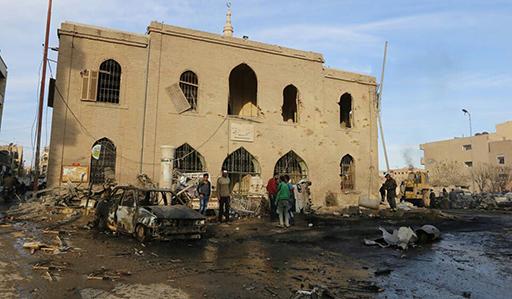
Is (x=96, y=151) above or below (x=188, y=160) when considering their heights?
above

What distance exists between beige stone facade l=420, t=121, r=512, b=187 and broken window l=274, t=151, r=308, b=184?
37.1m

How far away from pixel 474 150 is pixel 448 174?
4.80 m

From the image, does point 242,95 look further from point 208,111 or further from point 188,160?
point 188,160

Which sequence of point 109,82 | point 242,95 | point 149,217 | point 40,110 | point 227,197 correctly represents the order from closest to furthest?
point 149,217 → point 227,197 → point 40,110 → point 109,82 → point 242,95

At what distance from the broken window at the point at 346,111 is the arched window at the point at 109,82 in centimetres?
1327

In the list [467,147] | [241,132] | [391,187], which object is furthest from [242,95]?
[467,147]

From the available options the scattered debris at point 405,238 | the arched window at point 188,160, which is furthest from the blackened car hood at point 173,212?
the arched window at point 188,160

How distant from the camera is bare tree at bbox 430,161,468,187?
165ft

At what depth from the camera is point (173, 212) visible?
396 inches

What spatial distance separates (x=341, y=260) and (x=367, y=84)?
61.8 ft

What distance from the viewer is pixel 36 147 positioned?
16.8 metres

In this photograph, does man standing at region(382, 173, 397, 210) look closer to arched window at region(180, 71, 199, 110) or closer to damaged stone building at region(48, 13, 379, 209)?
damaged stone building at region(48, 13, 379, 209)

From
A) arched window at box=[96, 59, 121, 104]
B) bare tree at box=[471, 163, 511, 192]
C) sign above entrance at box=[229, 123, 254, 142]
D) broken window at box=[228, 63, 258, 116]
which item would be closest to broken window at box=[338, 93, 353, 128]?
broken window at box=[228, 63, 258, 116]

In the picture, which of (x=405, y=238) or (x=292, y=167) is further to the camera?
(x=292, y=167)
